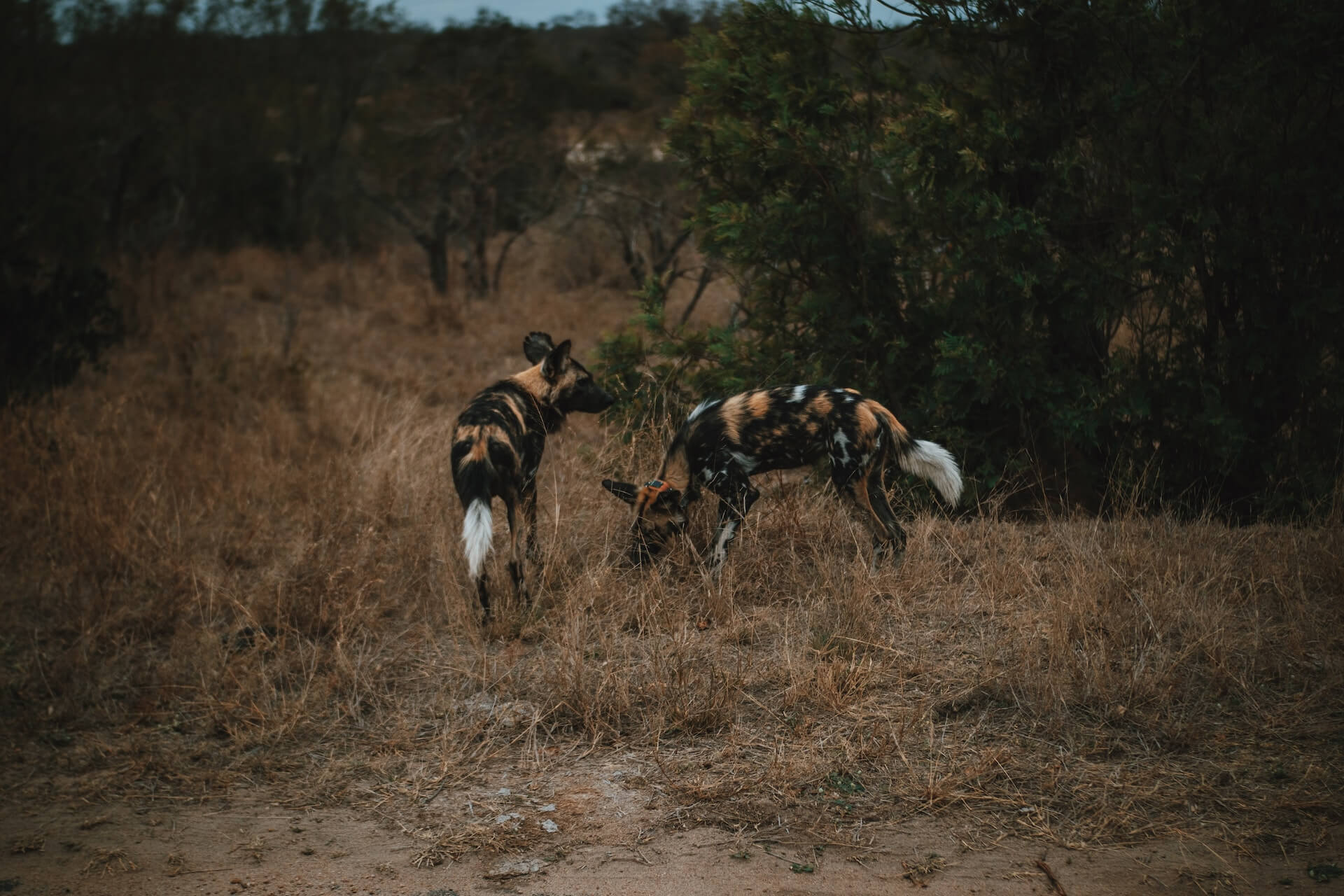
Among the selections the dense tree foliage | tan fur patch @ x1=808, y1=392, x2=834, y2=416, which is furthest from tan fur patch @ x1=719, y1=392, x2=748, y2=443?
the dense tree foliage

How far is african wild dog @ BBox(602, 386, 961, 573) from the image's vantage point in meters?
4.93

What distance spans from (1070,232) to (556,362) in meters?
2.92

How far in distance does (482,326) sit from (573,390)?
7867 millimetres

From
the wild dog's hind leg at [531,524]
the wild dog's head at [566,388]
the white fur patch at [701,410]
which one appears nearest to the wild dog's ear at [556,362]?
the wild dog's head at [566,388]

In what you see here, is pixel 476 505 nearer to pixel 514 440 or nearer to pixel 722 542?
pixel 514 440

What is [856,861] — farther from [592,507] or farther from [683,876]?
[592,507]

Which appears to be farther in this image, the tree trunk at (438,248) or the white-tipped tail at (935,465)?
the tree trunk at (438,248)

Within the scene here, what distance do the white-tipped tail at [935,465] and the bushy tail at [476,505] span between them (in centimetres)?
186

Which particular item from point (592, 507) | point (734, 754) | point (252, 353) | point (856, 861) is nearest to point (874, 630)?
point (734, 754)

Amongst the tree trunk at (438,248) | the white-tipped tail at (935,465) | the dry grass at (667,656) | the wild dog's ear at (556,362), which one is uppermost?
the tree trunk at (438,248)

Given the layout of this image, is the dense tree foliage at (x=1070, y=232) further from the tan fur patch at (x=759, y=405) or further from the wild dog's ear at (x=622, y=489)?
the wild dog's ear at (x=622, y=489)

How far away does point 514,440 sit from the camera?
195 inches

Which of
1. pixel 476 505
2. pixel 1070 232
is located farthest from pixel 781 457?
pixel 1070 232

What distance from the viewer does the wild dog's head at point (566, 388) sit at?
539cm
